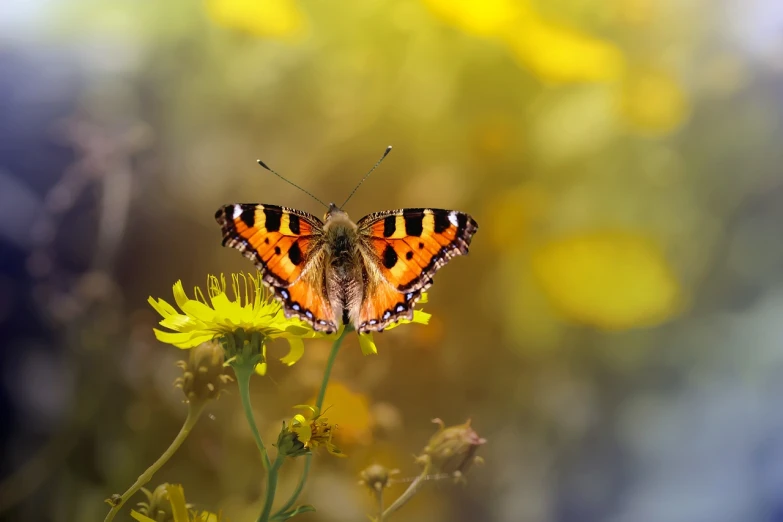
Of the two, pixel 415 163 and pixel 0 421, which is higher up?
pixel 415 163

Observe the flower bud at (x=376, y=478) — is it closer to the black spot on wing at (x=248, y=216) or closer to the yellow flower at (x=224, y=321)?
the yellow flower at (x=224, y=321)

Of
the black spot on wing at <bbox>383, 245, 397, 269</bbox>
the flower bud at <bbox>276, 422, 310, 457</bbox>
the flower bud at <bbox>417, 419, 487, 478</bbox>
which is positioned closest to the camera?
the flower bud at <bbox>276, 422, 310, 457</bbox>


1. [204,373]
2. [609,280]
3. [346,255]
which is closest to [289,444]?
[204,373]

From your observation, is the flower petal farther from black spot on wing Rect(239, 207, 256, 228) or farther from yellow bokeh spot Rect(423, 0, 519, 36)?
yellow bokeh spot Rect(423, 0, 519, 36)

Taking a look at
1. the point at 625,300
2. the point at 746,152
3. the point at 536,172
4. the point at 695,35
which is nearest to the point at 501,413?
the point at 625,300

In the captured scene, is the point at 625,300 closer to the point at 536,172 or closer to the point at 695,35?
the point at 536,172

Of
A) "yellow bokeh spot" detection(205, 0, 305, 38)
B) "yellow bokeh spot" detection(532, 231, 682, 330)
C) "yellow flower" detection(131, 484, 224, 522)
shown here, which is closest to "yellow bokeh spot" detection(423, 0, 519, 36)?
"yellow bokeh spot" detection(205, 0, 305, 38)
